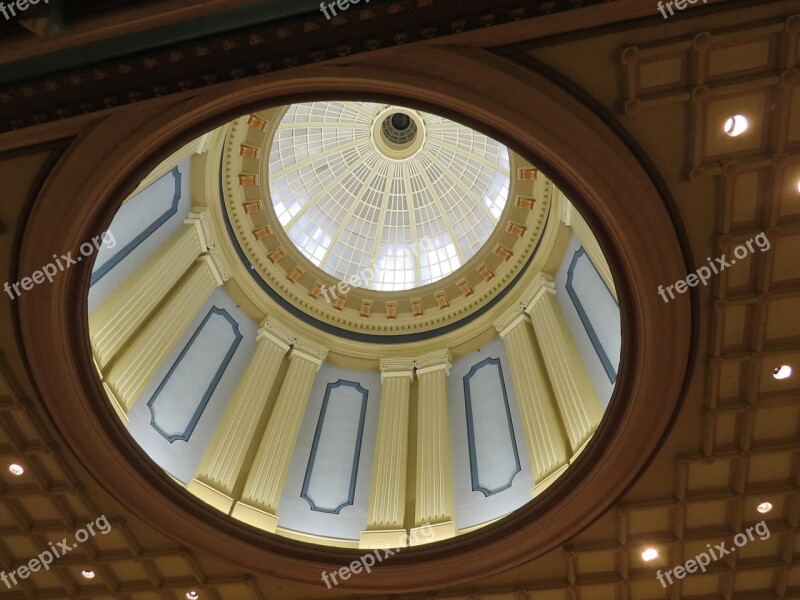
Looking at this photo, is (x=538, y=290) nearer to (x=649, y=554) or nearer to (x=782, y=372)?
(x=649, y=554)

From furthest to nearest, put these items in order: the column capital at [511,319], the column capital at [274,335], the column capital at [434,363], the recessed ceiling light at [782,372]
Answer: the column capital at [434,363] → the column capital at [274,335] → the column capital at [511,319] → the recessed ceiling light at [782,372]

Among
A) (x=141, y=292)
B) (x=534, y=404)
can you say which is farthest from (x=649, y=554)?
(x=141, y=292)

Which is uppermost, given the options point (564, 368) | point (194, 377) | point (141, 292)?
point (141, 292)

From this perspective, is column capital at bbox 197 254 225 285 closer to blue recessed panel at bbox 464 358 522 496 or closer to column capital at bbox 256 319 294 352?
column capital at bbox 256 319 294 352

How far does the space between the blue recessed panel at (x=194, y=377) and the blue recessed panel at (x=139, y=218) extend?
90.0 inches

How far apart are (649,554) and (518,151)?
633 centimetres

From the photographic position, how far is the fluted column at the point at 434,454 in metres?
11.7

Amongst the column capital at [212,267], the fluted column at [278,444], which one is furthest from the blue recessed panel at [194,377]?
the fluted column at [278,444]

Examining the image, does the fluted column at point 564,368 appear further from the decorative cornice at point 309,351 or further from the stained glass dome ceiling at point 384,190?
the decorative cornice at point 309,351

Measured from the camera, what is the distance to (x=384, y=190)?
18984 mm

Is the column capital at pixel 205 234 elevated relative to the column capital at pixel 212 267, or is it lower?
elevated

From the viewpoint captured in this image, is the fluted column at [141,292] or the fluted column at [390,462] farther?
the fluted column at [390,462]

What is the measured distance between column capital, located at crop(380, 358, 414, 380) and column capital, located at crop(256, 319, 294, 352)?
2.20 meters

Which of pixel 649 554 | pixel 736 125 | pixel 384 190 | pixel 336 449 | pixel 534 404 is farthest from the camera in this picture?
pixel 384 190
